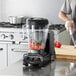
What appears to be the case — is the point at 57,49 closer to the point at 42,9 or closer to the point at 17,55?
the point at 17,55

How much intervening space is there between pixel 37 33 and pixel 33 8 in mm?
2020

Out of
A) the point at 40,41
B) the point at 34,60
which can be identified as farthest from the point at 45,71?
the point at 40,41

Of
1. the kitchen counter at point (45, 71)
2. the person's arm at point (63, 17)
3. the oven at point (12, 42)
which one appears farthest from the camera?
the oven at point (12, 42)

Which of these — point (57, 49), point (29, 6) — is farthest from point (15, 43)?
point (57, 49)

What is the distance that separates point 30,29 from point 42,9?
1987 mm

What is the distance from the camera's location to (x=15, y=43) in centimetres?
299

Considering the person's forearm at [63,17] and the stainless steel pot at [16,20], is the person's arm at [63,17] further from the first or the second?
the stainless steel pot at [16,20]

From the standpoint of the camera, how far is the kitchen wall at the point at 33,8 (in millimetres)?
3395

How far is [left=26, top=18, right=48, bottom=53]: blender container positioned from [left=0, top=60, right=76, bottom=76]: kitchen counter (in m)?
0.13

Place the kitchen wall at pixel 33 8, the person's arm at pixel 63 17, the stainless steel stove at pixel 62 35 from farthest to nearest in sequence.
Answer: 1. the kitchen wall at pixel 33 8
2. the stainless steel stove at pixel 62 35
3. the person's arm at pixel 63 17

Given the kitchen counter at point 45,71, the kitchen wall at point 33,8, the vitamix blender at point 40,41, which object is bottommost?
the kitchen counter at point 45,71

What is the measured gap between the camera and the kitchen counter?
1.28 metres

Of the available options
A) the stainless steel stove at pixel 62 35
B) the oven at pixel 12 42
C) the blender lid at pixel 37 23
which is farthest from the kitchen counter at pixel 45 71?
the oven at pixel 12 42

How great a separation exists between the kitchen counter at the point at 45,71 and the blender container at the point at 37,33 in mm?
131
